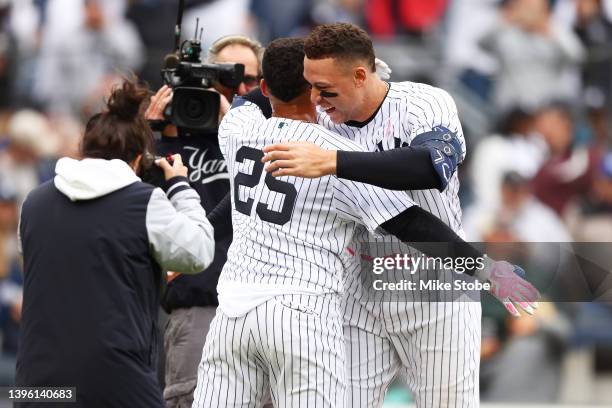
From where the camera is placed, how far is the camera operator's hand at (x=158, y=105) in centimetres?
548

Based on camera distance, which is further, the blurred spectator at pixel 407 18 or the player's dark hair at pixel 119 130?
the blurred spectator at pixel 407 18

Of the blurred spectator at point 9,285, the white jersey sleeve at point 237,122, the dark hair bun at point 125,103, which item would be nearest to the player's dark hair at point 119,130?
the dark hair bun at point 125,103

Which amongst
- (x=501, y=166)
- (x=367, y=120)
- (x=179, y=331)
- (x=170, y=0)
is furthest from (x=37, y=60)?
(x=367, y=120)

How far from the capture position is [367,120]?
184 inches

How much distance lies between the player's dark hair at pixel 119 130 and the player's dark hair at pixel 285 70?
0.49m

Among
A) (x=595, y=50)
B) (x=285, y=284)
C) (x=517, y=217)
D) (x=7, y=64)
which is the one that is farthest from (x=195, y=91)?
(x=7, y=64)

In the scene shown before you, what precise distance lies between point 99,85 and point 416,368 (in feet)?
21.8

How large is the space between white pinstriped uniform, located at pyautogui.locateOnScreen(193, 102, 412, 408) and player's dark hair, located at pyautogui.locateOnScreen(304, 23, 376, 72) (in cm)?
28

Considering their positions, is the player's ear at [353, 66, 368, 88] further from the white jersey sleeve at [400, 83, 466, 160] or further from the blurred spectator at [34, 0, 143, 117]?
the blurred spectator at [34, 0, 143, 117]

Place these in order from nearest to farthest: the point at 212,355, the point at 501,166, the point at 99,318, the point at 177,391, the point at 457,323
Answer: the point at 99,318 < the point at 212,355 < the point at 457,323 < the point at 177,391 < the point at 501,166

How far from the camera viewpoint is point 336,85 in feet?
14.4

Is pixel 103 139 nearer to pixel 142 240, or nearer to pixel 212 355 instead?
pixel 142 240

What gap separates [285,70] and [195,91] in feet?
3.32

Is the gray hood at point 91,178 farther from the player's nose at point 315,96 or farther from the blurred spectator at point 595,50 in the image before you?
the blurred spectator at point 595,50
